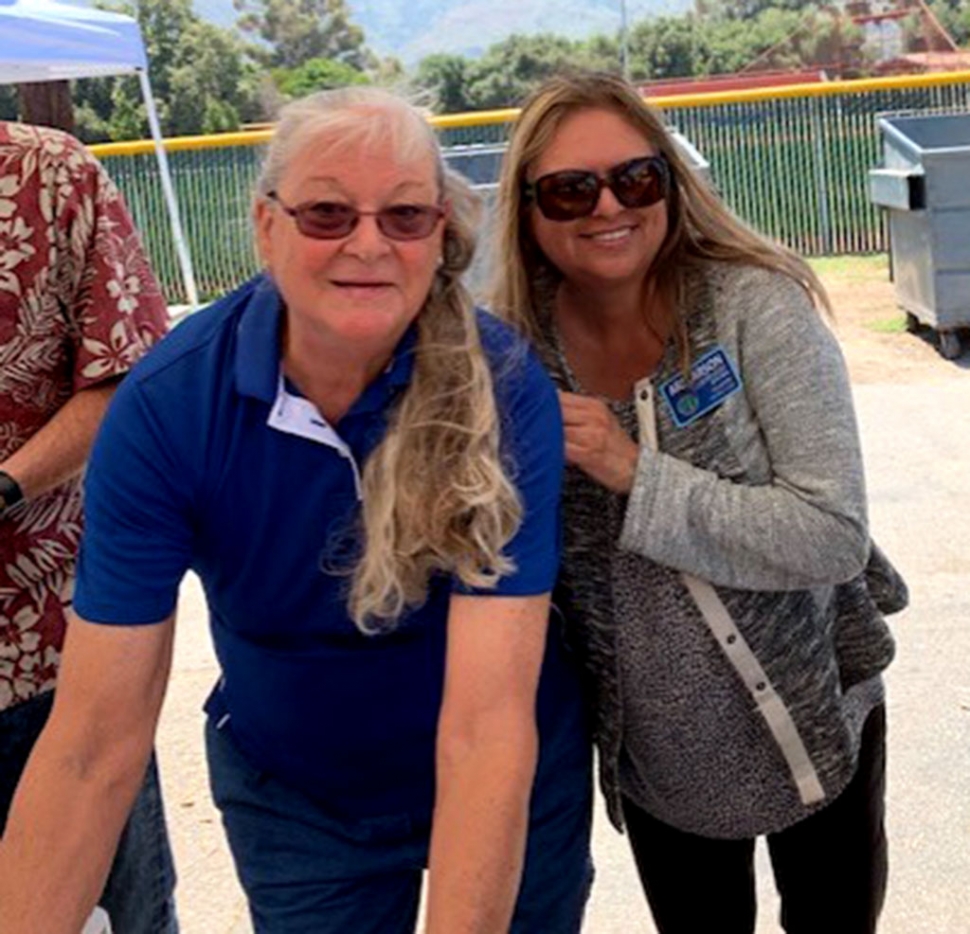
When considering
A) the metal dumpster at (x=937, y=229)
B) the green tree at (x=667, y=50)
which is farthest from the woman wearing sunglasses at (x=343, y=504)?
the green tree at (x=667, y=50)

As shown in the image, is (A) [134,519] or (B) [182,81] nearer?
(A) [134,519]

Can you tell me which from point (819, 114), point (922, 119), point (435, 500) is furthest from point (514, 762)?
point (819, 114)

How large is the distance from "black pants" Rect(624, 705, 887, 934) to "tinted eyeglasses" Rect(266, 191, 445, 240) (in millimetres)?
1092

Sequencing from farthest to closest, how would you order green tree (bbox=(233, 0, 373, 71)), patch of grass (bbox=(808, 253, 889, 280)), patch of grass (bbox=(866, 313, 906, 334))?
green tree (bbox=(233, 0, 373, 71)) < patch of grass (bbox=(808, 253, 889, 280)) < patch of grass (bbox=(866, 313, 906, 334))

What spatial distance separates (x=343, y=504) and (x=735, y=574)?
0.56 metres

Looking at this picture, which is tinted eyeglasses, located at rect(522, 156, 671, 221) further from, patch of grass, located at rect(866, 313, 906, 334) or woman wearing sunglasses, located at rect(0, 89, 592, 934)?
patch of grass, located at rect(866, 313, 906, 334)

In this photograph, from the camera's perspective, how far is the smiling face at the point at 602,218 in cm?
212

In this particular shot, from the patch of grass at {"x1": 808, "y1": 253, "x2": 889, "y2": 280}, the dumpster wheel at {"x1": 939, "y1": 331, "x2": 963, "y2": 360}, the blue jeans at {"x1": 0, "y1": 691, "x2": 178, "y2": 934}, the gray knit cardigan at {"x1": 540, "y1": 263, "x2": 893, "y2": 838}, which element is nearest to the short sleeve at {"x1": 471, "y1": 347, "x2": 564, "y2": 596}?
the gray knit cardigan at {"x1": 540, "y1": 263, "x2": 893, "y2": 838}

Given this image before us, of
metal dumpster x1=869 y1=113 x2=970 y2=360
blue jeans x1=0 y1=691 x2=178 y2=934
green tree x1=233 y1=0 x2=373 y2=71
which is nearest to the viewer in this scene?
blue jeans x1=0 y1=691 x2=178 y2=934

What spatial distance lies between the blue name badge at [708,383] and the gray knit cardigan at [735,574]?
0.01 metres

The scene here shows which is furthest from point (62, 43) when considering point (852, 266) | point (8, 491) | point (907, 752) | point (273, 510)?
point (273, 510)

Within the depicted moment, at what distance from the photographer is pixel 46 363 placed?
2.32m

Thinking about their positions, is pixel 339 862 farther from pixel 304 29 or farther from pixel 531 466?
pixel 304 29

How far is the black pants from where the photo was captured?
2.41m
